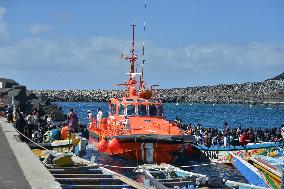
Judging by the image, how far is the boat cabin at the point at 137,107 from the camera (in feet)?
99.5

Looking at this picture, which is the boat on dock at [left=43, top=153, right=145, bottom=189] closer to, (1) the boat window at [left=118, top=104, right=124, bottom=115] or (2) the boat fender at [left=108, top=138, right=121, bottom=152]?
(2) the boat fender at [left=108, top=138, right=121, bottom=152]

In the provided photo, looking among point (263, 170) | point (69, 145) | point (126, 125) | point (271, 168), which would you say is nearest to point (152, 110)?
point (126, 125)

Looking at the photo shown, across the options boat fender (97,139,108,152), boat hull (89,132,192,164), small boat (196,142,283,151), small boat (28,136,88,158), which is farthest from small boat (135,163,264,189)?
small boat (196,142,283,151)

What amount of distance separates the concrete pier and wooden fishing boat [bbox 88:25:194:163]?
380 inches

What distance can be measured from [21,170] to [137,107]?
17.6 metres

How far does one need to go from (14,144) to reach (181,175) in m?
5.65

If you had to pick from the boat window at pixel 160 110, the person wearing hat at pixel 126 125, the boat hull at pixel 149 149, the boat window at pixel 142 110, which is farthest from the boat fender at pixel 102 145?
the boat window at pixel 160 110

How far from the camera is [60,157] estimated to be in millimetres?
15594

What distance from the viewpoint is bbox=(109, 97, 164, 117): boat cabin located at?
30312 mm

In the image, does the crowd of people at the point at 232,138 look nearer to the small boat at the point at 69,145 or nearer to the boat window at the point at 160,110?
the boat window at the point at 160,110

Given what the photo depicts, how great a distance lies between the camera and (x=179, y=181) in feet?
58.2

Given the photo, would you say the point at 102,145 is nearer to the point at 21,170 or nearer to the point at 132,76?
the point at 132,76

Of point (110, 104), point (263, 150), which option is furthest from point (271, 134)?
point (110, 104)

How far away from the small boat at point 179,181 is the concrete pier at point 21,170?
3197mm
